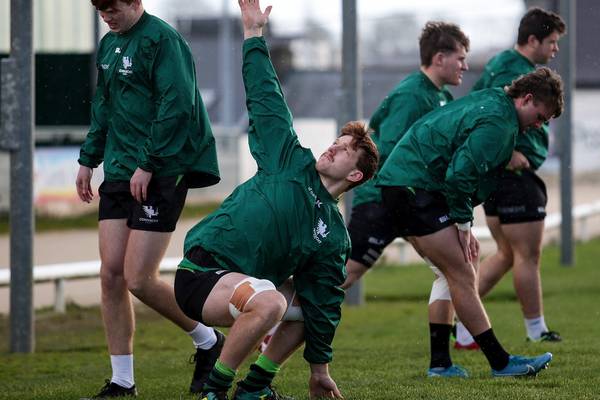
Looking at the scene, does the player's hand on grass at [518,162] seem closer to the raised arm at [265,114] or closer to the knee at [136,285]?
the raised arm at [265,114]

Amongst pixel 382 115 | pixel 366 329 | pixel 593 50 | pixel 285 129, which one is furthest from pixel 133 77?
pixel 593 50

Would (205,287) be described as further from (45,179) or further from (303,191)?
(45,179)

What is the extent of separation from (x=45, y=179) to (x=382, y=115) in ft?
42.5

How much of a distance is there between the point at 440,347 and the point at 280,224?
69.7 inches

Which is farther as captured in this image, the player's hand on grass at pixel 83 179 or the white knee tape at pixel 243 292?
the player's hand on grass at pixel 83 179

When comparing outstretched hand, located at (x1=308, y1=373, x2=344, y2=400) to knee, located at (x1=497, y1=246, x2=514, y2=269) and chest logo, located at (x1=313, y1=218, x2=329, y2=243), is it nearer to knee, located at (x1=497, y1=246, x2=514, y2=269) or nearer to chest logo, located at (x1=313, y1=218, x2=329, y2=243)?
chest logo, located at (x1=313, y1=218, x2=329, y2=243)

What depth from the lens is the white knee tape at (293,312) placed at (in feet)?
19.3

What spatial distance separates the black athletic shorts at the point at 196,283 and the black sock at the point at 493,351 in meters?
1.79

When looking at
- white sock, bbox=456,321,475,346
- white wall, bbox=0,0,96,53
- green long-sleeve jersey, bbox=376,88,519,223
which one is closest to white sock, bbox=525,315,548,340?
white sock, bbox=456,321,475,346

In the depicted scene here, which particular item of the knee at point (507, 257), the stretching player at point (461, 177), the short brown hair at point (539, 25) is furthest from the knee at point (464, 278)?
the short brown hair at point (539, 25)

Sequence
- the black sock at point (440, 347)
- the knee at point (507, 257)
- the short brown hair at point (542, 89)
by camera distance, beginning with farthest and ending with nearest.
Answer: the knee at point (507, 257), the black sock at point (440, 347), the short brown hair at point (542, 89)

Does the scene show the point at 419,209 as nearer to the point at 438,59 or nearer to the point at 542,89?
the point at 542,89

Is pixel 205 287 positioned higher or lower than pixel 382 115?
lower

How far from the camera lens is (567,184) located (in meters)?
14.8
